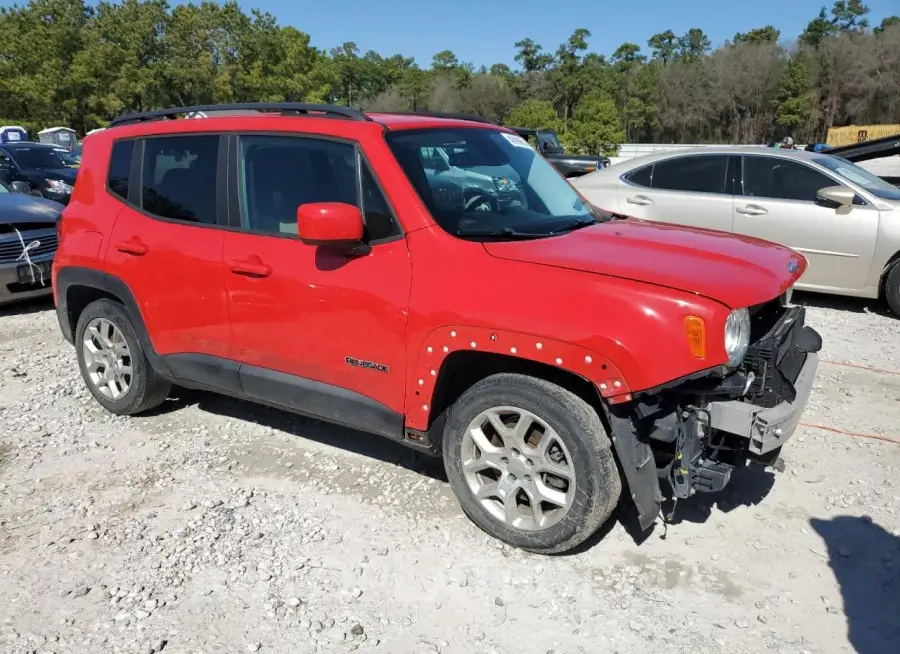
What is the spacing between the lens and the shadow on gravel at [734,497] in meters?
3.62

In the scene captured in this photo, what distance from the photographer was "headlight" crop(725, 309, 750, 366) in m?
2.81

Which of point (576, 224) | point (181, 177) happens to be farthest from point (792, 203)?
point (181, 177)

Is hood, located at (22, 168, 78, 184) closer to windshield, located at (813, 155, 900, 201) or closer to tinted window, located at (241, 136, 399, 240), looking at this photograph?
tinted window, located at (241, 136, 399, 240)

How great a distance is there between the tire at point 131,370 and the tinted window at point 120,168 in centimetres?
73

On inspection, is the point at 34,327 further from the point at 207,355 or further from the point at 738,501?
the point at 738,501

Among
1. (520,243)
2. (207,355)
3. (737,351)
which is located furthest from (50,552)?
(737,351)

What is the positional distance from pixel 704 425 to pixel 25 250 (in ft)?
24.4

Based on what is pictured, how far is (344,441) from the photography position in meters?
4.53

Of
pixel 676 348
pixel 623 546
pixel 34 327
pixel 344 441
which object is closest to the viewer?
pixel 676 348

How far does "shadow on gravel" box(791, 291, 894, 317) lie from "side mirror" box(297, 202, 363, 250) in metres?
6.11

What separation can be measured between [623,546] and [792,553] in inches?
29.9

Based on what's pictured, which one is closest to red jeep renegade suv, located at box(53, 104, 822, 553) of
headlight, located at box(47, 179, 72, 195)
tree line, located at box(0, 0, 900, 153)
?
headlight, located at box(47, 179, 72, 195)

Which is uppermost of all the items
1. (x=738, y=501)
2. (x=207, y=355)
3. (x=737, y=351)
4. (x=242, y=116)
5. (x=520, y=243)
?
(x=242, y=116)

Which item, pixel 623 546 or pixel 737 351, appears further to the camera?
pixel 623 546
